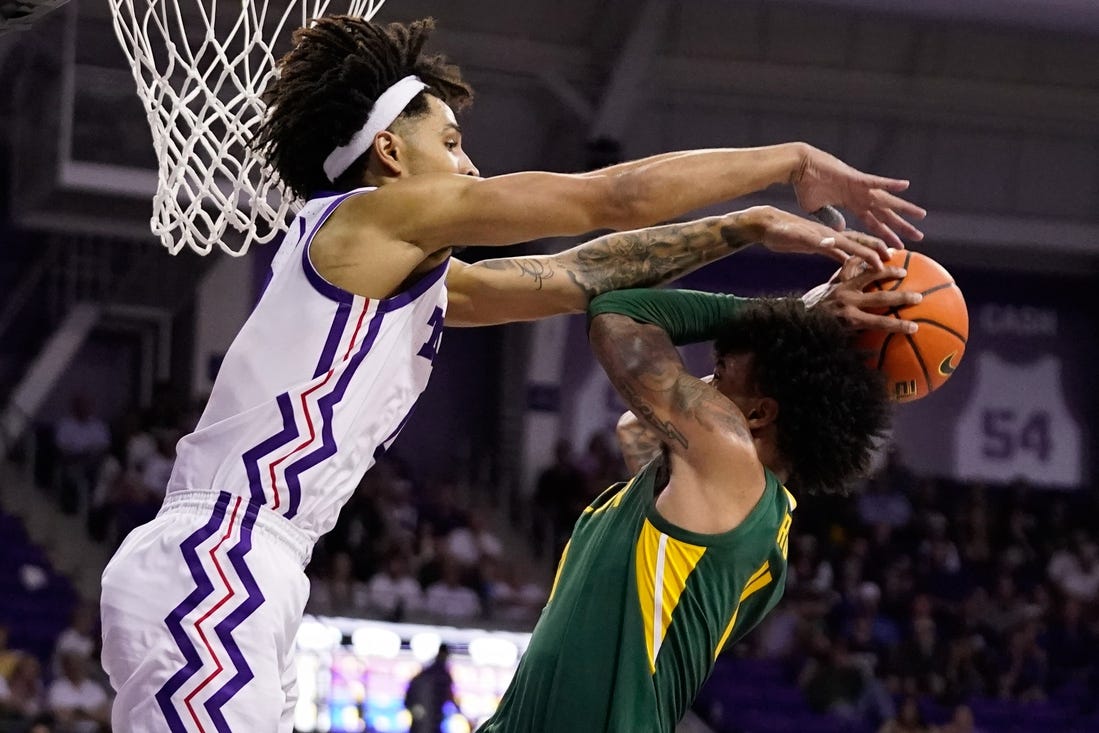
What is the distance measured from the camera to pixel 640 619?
291 cm

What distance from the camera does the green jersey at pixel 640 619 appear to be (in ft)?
9.46

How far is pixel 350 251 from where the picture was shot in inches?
121

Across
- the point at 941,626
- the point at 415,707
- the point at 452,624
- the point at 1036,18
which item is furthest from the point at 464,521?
the point at 1036,18

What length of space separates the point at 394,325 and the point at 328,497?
0.36 meters

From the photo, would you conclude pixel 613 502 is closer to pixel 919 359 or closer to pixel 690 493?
pixel 690 493

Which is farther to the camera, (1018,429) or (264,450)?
(1018,429)

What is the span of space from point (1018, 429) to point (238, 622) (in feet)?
43.6

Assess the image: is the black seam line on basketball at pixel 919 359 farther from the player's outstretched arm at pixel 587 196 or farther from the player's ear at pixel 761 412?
the player's ear at pixel 761 412

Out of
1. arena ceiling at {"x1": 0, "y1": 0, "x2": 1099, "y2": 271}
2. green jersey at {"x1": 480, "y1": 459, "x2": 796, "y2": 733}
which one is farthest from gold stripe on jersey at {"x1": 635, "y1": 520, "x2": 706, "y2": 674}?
arena ceiling at {"x1": 0, "y1": 0, "x2": 1099, "y2": 271}

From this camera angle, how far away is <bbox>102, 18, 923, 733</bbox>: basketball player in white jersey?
2926 mm

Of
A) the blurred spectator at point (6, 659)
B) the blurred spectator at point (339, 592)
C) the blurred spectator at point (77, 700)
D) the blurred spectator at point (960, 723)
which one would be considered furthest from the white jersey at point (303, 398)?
the blurred spectator at point (960, 723)

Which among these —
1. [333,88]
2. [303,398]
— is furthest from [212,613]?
[333,88]

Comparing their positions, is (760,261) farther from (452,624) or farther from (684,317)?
(684,317)

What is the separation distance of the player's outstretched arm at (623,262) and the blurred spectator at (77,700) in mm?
5773
